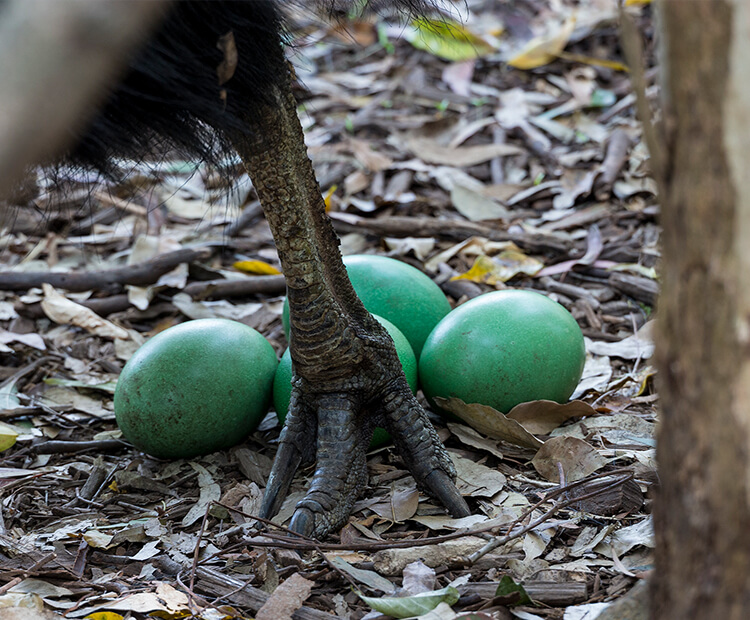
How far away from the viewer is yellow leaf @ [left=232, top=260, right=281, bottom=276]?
3.42 metres

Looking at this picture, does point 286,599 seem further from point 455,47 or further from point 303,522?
point 455,47

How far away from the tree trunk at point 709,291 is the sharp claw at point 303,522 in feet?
3.15

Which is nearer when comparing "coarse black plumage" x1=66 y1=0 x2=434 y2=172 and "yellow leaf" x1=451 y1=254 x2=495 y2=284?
"coarse black plumage" x1=66 y1=0 x2=434 y2=172

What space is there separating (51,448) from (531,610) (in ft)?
4.64

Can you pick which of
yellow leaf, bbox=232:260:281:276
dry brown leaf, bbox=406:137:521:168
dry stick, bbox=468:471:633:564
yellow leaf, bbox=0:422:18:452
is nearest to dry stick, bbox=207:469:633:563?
dry stick, bbox=468:471:633:564

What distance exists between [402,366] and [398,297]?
A: 312 millimetres

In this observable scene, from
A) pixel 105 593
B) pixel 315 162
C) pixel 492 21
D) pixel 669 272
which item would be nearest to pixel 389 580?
pixel 105 593

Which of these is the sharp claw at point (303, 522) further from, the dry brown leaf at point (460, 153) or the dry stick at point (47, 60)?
the dry brown leaf at point (460, 153)

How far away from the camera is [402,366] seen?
2156 mm

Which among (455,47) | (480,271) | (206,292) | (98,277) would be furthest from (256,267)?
(455,47)

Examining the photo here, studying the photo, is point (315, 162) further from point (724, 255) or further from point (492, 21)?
point (724, 255)

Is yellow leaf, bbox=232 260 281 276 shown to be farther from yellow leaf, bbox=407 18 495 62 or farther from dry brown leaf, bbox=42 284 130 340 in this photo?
yellow leaf, bbox=407 18 495 62

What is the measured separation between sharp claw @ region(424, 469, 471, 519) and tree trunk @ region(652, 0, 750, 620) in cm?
94

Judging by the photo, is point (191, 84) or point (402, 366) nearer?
point (191, 84)
